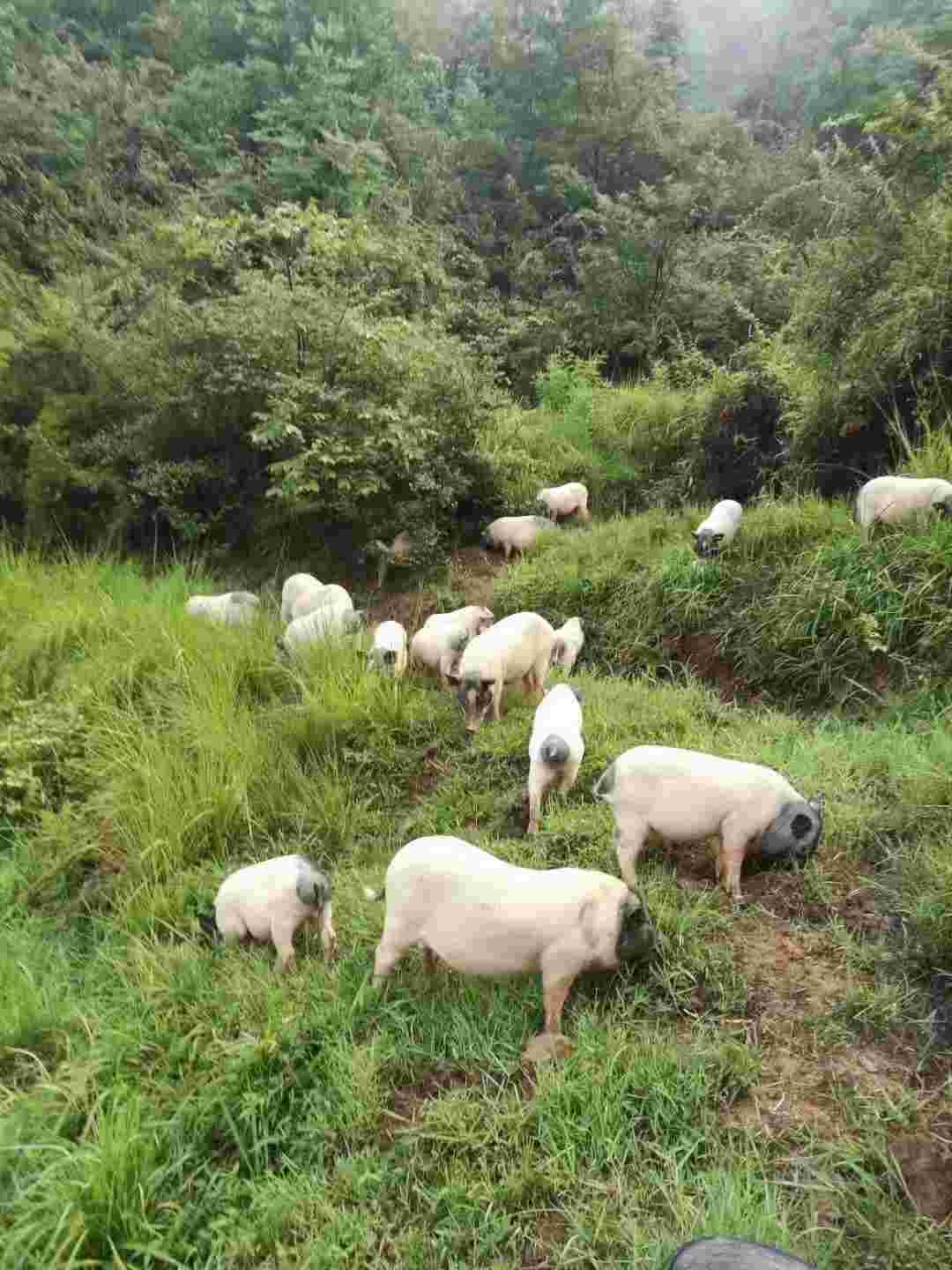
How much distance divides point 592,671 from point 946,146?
4.36 meters

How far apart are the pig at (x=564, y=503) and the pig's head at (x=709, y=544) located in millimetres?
2261

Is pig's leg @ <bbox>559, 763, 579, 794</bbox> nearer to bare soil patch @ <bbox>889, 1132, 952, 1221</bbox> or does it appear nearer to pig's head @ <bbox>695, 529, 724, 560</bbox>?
bare soil patch @ <bbox>889, 1132, 952, 1221</bbox>

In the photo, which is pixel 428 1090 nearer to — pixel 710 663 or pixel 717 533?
pixel 710 663

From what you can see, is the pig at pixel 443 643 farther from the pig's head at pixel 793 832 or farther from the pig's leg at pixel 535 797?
the pig's head at pixel 793 832

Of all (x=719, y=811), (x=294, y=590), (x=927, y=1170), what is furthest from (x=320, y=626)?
(x=927, y=1170)

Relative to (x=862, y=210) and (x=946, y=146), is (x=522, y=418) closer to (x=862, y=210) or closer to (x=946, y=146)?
(x=862, y=210)

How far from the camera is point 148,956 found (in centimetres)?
304

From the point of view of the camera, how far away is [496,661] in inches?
172

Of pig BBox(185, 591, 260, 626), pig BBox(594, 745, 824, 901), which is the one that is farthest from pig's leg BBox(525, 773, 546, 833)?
pig BBox(185, 591, 260, 626)

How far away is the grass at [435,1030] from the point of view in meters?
2.01

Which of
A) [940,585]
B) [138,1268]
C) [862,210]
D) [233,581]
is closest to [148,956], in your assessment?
[138,1268]

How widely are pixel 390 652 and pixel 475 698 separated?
0.76m

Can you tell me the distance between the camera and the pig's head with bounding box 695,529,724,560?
5.51 m

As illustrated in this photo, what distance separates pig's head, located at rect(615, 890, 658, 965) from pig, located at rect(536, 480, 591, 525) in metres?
5.50
